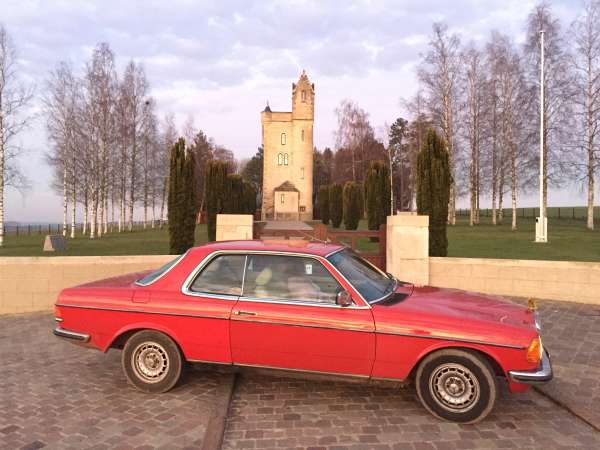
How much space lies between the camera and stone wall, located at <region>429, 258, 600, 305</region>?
8961 mm

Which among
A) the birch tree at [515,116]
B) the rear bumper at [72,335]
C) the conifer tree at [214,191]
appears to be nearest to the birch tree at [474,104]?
the birch tree at [515,116]

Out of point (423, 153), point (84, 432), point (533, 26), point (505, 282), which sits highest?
point (533, 26)

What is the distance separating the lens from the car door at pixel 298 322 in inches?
159

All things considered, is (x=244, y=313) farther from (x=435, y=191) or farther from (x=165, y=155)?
(x=165, y=155)

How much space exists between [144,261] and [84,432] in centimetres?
564

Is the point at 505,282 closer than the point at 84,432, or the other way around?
Answer: the point at 84,432

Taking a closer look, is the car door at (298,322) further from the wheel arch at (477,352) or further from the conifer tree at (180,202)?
the conifer tree at (180,202)

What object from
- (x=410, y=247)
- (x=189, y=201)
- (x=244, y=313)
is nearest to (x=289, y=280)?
(x=244, y=313)

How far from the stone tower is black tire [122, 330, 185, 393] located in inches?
2027

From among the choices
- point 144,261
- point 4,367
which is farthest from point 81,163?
point 4,367

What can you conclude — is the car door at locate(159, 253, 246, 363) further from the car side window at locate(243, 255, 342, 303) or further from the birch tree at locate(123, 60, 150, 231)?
the birch tree at locate(123, 60, 150, 231)

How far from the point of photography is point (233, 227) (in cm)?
940

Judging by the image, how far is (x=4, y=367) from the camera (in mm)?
5289

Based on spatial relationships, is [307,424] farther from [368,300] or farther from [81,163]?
[81,163]
